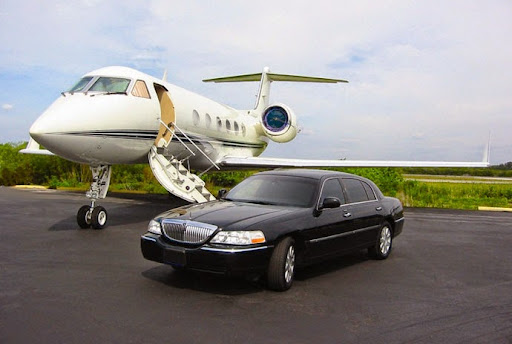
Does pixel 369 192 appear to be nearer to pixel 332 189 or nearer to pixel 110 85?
pixel 332 189

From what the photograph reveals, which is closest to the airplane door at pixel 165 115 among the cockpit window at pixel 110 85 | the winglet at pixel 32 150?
the cockpit window at pixel 110 85

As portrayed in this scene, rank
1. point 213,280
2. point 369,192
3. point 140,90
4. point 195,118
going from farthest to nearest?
point 195,118 < point 140,90 < point 369,192 < point 213,280

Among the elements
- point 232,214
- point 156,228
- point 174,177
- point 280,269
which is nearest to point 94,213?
point 174,177

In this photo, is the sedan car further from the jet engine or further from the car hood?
the jet engine

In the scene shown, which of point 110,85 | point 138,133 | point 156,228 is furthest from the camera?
point 138,133

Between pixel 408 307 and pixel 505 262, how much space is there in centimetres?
380

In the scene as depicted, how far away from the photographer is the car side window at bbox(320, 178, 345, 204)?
280 inches

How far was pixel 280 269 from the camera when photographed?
5773 mm

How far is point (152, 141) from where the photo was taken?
1262 cm

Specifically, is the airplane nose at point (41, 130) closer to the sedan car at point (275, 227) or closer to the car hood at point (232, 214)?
the sedan car at point (275, 227)

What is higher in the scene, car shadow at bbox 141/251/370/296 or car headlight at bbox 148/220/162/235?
car headlight at bbox 148/220/162/235

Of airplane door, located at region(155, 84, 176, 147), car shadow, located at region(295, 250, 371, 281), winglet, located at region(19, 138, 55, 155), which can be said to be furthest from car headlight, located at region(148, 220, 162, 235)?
winglet, located at region(19, 138, 55, 155)

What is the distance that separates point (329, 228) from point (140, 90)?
291 inches

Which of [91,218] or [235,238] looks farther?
[91,218]
